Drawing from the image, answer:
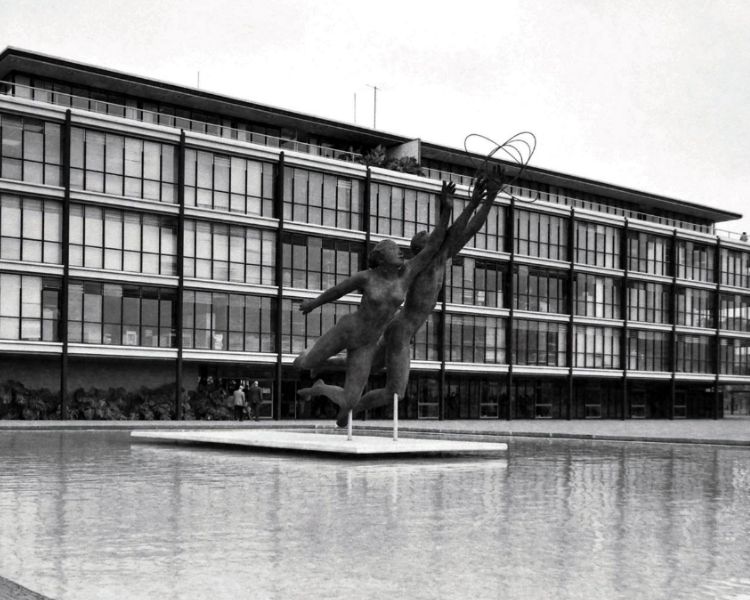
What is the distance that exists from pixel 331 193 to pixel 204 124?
6899 mm

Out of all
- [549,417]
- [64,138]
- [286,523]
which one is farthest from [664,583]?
[549,417]

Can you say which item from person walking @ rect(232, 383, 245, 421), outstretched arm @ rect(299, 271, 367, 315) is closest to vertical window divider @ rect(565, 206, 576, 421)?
person walking @ rect(232, 383, 245, 421)

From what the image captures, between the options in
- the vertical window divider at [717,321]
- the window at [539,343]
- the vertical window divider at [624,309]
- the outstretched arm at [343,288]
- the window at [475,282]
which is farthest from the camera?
the vertical window divider at [717,321]

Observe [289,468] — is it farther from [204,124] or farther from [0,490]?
[204,124]

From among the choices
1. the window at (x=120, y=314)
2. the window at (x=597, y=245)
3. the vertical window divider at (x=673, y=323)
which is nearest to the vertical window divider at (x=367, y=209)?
the window at (x=120, y=314)

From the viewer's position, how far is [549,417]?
62.1 m

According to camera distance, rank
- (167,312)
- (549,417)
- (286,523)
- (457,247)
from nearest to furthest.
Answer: (286,523) → (457,247) → (167,312) → (549,417)

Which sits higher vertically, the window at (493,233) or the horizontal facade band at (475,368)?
the window at (493,233)

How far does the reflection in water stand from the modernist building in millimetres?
27581

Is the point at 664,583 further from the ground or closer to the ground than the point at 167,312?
closer to the ground

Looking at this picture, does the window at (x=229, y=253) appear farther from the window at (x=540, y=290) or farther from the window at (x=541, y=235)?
the window at (x=541, y=235)

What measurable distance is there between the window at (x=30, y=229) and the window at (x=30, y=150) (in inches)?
38.9

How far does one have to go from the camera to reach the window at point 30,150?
41.4m

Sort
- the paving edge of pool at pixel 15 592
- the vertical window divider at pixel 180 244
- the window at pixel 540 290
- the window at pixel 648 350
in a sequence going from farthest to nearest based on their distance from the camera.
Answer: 1. the window at pixel 648 350
2. the window at pixel 540 290
3. the vertical window divider at pixel 180 244
4. the paving edge of pool at pixel 15 592
